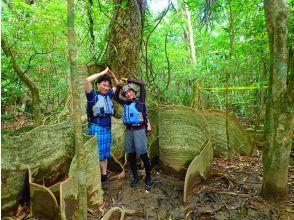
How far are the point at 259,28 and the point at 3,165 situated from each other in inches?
184

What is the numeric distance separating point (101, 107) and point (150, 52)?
5.08 metres

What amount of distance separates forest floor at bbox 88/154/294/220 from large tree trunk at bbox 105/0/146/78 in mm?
1950

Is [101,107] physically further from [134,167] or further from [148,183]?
[148,183]

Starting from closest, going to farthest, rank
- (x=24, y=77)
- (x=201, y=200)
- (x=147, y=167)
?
(x=201, y=200) < (x=147, y=167) < (x=24, y=77)

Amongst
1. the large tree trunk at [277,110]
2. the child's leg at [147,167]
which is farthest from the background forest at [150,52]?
the child's leg at [147,167]

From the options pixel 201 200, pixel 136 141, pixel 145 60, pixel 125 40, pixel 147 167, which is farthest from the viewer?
pixel 145 60

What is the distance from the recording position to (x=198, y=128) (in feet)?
17.5

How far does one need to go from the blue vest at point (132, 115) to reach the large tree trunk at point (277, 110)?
1677 millimetres

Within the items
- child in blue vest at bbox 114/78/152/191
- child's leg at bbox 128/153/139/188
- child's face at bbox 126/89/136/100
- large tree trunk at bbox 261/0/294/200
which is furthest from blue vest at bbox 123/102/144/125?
large tree trunk at bbox 261/0/294/200

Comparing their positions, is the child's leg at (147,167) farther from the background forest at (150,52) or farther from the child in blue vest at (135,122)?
the background forest at (150,52)

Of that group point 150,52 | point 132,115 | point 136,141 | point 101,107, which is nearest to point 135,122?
point 132,115

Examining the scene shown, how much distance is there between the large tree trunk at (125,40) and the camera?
5812 mm

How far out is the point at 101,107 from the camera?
4445mm

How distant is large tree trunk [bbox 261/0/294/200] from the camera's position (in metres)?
3.88
